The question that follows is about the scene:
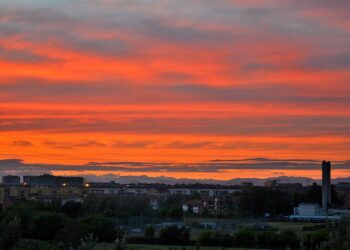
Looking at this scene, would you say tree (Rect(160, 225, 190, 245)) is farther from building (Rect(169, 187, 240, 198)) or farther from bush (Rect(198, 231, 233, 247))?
building (Rect(169, 187, 240, 198))

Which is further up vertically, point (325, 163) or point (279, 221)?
point (325, 163)

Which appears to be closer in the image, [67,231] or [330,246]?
[330,246]

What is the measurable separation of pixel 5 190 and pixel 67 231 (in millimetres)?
72446

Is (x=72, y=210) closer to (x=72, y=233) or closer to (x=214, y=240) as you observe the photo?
(x=214, y=240)

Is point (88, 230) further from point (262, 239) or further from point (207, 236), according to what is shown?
point (262, 239)

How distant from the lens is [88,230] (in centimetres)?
4775

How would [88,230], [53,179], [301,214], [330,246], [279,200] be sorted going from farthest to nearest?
[53,179]
[279,200]
[301,214]
[88,230]
[330,246]

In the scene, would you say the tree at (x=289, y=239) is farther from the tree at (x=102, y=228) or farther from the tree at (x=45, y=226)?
the tree at (x=45, y=226)

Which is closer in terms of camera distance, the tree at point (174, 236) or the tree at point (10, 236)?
the tree at point (10, 236)

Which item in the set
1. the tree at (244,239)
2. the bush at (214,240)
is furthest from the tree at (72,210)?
the tree at (244,239)

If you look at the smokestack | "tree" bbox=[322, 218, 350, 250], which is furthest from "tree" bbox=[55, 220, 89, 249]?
the smokestack

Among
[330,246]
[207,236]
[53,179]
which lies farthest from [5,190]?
[330,246]

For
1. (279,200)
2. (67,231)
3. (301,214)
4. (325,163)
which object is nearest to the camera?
(67,231)

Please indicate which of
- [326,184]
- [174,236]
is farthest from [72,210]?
[326,184]
